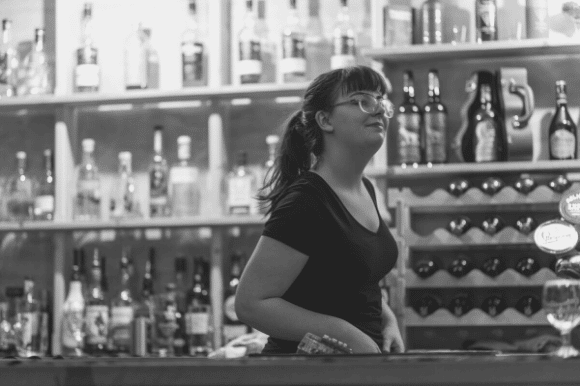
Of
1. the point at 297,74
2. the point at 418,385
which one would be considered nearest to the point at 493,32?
the point at 297,74

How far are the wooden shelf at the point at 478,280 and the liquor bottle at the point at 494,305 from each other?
0.06 metres

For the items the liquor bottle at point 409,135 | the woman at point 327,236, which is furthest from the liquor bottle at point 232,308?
the woman at point 327,236

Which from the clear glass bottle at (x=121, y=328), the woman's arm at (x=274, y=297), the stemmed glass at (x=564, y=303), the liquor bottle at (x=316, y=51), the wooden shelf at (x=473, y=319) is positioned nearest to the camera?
the stemmed glass at (x=564, y=303)

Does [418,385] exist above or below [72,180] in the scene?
below

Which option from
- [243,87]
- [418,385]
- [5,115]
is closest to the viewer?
[418,385]

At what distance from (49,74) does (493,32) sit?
59.3 inches

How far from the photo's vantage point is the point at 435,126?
10.5 ft

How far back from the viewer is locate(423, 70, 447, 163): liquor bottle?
3172mm

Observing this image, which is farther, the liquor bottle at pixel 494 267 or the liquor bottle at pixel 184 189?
the liquor bottle at pixel 184 189

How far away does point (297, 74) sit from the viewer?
329cm

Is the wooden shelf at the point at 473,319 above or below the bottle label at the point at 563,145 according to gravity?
below

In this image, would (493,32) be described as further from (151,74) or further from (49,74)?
(49,74)

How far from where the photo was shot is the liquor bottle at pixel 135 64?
3.44 meters

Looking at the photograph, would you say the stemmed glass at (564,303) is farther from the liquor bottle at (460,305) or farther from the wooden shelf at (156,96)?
the wooden shelf at (156,96)
